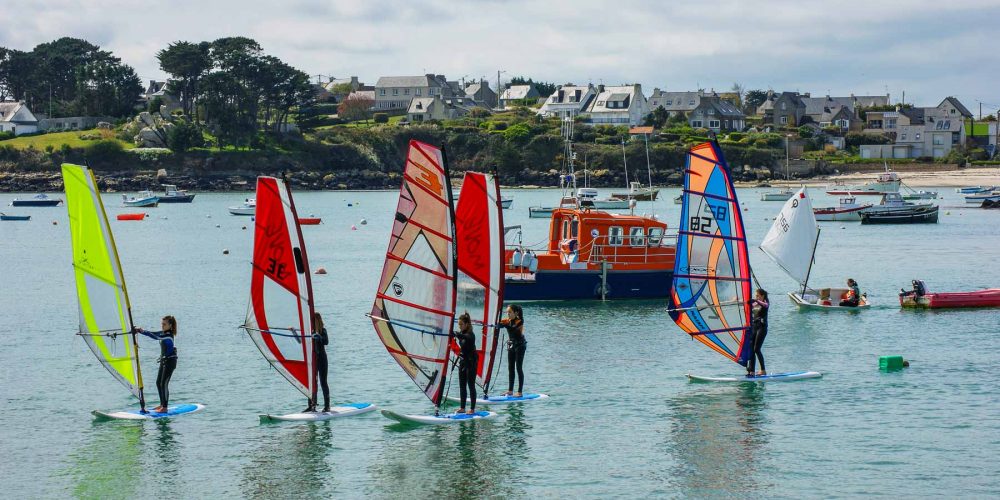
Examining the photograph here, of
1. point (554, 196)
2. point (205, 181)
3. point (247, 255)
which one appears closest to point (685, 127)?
point (554, 196)

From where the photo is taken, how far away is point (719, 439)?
23.4 metres

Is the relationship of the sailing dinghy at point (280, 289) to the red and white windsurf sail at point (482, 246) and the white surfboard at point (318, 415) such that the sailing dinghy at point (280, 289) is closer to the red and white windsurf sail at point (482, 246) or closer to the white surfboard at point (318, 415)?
the white surfboard at point (318, 415)

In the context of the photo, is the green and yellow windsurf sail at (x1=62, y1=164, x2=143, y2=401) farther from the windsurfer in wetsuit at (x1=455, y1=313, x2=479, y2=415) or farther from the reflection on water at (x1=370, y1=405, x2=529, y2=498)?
the windsurfer in wetsuit at (x1=455, y1=313, x2=479, y2=415)

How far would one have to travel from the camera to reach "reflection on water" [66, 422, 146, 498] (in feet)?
66.5

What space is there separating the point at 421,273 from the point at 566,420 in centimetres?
519

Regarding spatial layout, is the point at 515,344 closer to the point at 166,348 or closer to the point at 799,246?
the point at 166,348

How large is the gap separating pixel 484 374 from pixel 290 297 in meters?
4.69

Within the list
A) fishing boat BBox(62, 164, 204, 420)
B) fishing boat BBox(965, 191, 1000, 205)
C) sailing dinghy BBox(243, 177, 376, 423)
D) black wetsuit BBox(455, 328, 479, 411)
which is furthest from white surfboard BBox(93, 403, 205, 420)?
fishing boat BBox(965, 191, 1000, 205)

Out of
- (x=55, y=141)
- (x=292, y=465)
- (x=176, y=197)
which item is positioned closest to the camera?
(x=292, y=465)

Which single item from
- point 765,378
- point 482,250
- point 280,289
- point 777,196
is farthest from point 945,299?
point 777,196

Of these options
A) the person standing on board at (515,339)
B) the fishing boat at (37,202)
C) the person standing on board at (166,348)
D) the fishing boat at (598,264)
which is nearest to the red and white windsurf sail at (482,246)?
the person standing on board at (515,339)

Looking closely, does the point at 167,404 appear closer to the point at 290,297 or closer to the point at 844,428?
the point at 290,297

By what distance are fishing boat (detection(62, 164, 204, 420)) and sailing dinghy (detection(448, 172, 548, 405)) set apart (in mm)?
6631

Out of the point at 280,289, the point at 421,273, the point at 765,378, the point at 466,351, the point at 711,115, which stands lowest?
the point at 765,378
